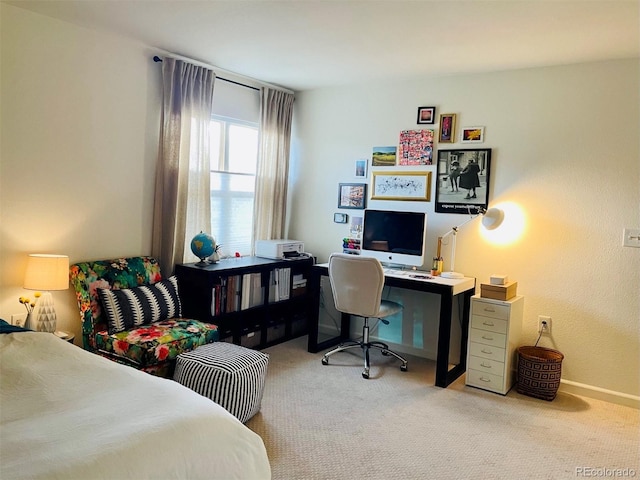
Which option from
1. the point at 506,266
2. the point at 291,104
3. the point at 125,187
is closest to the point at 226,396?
the point at 125,187

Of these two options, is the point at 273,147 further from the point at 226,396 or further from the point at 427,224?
the point at 226,396

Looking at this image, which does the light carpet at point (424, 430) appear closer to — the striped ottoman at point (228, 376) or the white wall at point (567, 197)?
the striped ottoman at point (228, 376)

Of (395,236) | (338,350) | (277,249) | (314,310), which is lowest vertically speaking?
(338,350)

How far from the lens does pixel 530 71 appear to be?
11.8 ft

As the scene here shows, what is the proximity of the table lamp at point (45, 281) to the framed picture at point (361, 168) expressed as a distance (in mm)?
2471

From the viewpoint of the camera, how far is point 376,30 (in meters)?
2.92

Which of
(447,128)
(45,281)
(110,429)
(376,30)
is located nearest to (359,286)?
(447,128)

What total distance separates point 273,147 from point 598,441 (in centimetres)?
331

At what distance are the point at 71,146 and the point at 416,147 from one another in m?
2.56

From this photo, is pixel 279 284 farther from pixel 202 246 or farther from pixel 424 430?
pixel 424 430

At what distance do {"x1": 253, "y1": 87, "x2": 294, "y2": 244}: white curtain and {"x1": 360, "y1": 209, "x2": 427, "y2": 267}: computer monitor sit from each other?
0.93 meters

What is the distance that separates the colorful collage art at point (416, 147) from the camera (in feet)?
13.2

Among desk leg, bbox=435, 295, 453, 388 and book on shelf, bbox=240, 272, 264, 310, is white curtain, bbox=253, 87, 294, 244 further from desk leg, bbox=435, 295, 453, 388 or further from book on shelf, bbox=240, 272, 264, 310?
desk leg, bbox=435, 295, 453, 388

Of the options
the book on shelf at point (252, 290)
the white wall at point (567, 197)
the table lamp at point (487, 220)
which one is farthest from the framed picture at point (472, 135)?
the book on shelf at point (252, 290)
